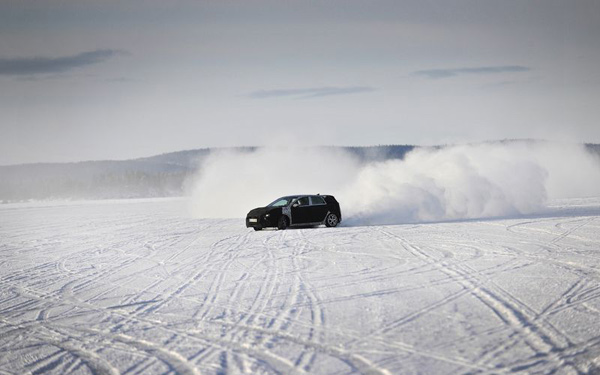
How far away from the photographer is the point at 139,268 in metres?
14.9

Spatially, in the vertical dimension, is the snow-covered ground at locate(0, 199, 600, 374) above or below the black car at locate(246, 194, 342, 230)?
below

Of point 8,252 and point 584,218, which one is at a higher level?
point 8,252

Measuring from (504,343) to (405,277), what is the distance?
16.7 ft

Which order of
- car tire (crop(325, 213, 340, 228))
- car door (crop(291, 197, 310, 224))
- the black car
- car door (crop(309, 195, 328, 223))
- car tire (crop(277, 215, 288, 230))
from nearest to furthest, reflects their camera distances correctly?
the black car → car tire (crop(277, 215, 288, 230)) → car door (crop(291, 197, 310, 224)) → car door (crop(309, 195, 328, 223)) → car tire (crop(325, 213, 340, 228))

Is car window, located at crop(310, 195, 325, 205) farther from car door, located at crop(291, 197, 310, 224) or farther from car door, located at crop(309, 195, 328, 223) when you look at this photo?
car door, located at crop(291, 197, 310, 224)

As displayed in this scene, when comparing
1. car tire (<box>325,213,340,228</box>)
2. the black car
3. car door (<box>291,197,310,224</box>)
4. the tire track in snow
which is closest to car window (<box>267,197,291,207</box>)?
the black car

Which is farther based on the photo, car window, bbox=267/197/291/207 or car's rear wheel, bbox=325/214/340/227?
car's rear wheel, bbox=325/214/340/227

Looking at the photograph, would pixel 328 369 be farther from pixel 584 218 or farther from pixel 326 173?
pixel 326 173

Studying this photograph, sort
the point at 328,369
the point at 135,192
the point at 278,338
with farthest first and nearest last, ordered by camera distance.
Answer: the point at 135,192 → the point at 278,338 → the point at 328,369

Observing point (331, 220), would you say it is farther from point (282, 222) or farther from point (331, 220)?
point (282, 222)

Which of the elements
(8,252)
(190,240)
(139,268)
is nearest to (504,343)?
(139,268)

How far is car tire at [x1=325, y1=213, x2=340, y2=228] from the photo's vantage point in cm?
2519

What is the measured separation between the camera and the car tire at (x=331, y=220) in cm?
2519

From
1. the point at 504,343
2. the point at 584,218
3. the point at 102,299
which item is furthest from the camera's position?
the point at 584,218
